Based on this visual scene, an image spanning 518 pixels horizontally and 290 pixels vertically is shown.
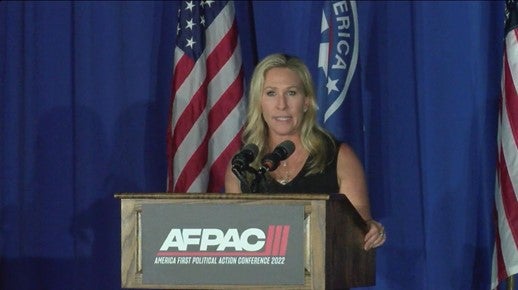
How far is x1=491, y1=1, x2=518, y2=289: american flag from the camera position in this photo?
15.4 ft

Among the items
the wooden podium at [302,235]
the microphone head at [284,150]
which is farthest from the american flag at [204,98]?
the wooden podium at [302,235]

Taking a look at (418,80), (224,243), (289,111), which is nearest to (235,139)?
(418,80)

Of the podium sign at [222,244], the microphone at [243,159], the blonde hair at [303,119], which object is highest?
the blonde hair at [303,119]

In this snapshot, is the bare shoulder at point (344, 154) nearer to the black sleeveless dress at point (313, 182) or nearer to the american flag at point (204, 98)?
the black sleeveless dress at point (313, 182)

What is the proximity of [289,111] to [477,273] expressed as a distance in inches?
85.8

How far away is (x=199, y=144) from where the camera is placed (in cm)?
540

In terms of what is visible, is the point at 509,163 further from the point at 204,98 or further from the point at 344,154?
the point at 204,98

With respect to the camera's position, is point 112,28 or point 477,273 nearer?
point 477,273

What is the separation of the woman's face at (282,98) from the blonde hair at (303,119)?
2 centimetres

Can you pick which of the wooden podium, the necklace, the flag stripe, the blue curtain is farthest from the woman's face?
the blue curtain

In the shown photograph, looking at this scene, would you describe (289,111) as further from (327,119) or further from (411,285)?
(411,285)

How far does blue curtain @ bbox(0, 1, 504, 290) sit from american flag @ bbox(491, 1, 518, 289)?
0.75 m

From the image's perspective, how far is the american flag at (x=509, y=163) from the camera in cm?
469

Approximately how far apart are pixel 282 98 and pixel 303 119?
133mm
